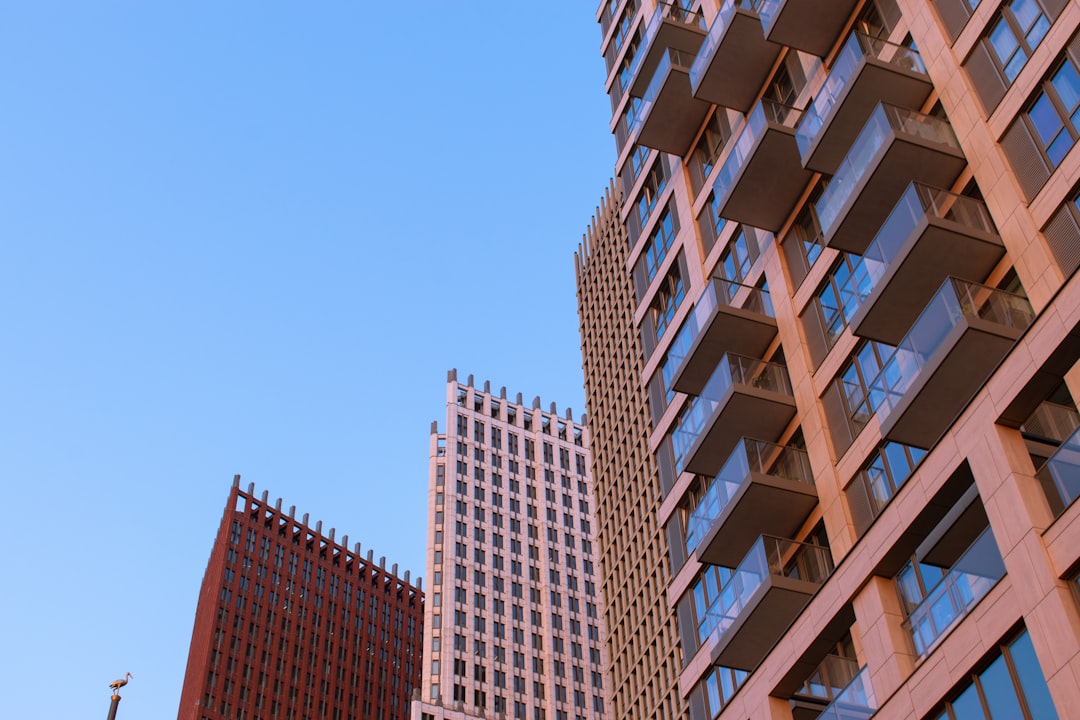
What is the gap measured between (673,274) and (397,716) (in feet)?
479

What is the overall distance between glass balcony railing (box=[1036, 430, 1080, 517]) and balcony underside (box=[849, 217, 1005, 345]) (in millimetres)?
5591

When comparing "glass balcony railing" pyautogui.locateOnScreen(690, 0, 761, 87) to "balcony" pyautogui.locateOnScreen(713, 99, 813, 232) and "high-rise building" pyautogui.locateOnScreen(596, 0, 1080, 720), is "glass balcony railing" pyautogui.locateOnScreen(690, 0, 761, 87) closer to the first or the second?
"high-rise building" pyautogui.locateOnScreen(596, 0, 1080, 720)

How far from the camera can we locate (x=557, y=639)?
5699 inches

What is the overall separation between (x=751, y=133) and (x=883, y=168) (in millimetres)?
8763

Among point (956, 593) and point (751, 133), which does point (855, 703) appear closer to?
point (956, 593)

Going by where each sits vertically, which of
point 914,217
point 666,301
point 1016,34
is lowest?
point 914,217

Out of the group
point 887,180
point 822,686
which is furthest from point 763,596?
point 887,180

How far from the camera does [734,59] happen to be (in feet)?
125

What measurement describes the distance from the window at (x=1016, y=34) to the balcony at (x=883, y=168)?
2.05m

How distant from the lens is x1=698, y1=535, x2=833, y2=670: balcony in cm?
3125

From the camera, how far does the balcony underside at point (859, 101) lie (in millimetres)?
30609

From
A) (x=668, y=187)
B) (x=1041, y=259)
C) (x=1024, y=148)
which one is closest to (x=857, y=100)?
(x=1024, y=148)

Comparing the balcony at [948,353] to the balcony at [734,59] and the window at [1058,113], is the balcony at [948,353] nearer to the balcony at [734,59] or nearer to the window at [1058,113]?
the window at [1058,113]

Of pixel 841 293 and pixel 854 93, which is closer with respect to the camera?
pixel 854 93
